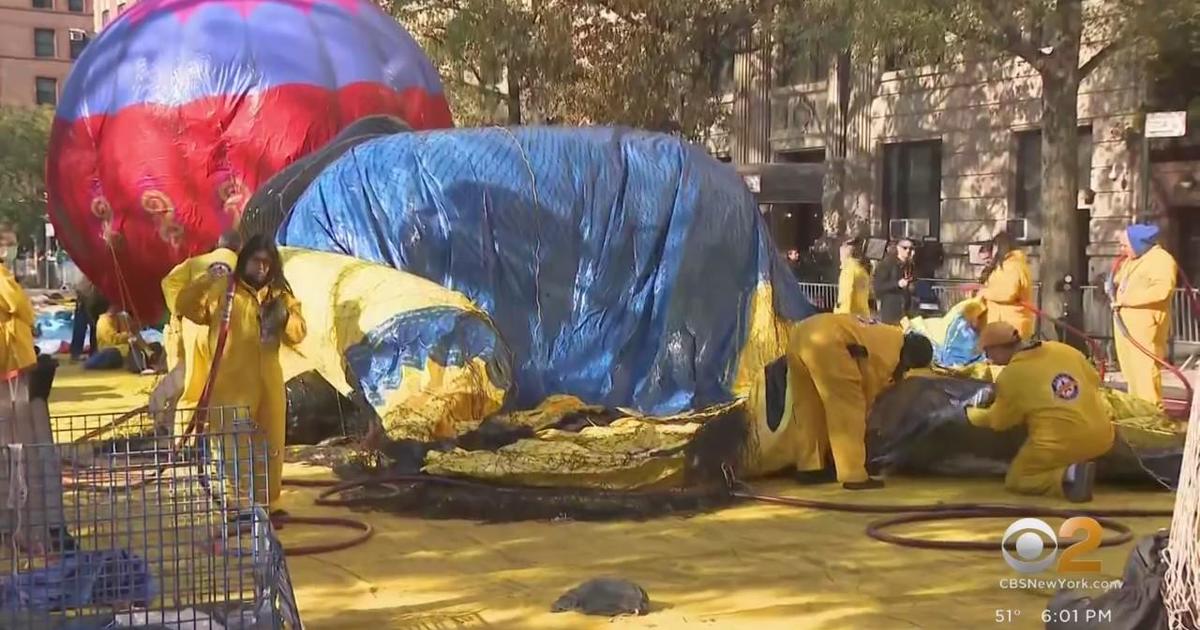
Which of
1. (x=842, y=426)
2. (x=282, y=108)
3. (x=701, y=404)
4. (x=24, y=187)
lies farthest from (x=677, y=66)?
(x=24, y=187)

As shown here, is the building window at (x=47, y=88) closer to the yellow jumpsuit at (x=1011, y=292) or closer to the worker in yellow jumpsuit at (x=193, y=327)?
the yellow jumpsuit at (x=1011, y=292)

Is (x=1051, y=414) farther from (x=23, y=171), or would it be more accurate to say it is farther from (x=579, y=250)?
(x=23, y=171)

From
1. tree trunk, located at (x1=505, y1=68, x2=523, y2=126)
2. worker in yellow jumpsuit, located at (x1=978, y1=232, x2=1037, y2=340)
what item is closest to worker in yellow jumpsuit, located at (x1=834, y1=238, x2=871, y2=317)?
worker in yellow jumpsuit, located at (x1=978, y1=232, x2=1037, y2=340)

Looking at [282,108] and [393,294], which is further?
[282,108]

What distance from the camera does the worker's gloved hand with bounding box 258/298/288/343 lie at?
6.91 metres

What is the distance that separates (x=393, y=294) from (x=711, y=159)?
3.31 m

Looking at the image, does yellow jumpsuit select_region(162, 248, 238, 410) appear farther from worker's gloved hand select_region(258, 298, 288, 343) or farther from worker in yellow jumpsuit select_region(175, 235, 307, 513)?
worker's gloved hand select_region(258, 298, 288, 343)

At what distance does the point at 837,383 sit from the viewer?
782cm

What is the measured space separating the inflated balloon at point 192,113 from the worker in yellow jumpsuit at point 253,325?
563 cm

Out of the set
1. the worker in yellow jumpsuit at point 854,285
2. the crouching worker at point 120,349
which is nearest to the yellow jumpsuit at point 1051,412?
the worker in yellow jumpsuit at point 854,285

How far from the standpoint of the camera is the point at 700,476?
7.62 metres

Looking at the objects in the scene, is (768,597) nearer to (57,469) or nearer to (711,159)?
(57,469)

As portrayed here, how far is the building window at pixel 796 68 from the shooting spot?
25500 mm

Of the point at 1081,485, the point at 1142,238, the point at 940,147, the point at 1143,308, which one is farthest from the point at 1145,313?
the point at 940,147
